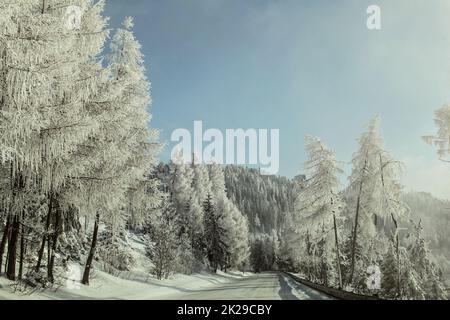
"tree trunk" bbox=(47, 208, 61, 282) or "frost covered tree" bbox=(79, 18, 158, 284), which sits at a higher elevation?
"frost covered tree" bbox=(79, 18, 158, 284)

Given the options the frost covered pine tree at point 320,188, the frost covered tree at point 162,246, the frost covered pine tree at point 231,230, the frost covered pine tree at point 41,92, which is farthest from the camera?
the frost covered pine tree at point 231,230

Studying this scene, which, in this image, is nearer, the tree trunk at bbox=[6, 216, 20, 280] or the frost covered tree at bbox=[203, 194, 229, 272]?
the tree trunk at bbox=[6, 216, 20, 280]

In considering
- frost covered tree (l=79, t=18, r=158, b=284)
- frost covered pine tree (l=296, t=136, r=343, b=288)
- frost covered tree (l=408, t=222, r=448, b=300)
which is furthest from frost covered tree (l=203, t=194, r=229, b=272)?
frost covered tree (l=79, t=18, r=158, b=284)

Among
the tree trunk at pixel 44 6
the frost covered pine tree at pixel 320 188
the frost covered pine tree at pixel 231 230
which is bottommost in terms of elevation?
the frost covered pine tree at pixel 231 230

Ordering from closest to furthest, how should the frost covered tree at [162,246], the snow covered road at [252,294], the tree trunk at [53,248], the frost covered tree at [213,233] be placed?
the tree trunk at [53,248], the snow covered road at [252,294], the frost covered tree at [162,246], the frost covered tree at [213,233]

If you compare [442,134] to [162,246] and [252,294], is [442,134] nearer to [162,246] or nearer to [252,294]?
[252,294]

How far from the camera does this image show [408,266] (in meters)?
26.0

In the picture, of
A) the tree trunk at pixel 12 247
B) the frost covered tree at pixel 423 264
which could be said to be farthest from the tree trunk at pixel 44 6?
the frost covered tree at pixel 423 264

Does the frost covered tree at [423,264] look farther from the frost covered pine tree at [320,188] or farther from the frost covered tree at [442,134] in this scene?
the frost covered tree at [442,134]

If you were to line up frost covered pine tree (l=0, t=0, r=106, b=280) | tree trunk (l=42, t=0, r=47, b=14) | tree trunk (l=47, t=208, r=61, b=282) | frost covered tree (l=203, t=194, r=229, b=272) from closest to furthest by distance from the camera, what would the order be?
frost covered pine tree (l=0, t=0, r=106, b=280) → tree trunk (l=42, t=0, r=47, b=14) → tree trunk (l=47, t=208, r=61, b=282) → frost covered tree (l=203, t=194, r=229, b=272)

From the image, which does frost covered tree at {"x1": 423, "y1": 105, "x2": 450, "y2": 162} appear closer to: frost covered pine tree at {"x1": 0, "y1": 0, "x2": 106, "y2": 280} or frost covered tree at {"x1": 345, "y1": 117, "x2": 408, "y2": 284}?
frost covered tree at {"x1": 345, "y1": 117, "x2": 408, "y2": 284}

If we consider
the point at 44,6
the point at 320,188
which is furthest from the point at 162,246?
the point at 44,6

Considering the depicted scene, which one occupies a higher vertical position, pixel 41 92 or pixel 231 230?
pixel 41 92
